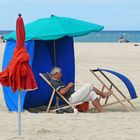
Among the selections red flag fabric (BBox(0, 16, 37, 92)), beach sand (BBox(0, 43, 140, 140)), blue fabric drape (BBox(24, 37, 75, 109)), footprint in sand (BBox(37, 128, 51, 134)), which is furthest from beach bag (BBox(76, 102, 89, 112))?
red flag fabric (BBox(0, 16, 37, 92))

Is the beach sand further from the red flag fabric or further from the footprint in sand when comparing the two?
the red flag fabric

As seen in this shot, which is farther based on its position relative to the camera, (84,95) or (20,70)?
(84,95)

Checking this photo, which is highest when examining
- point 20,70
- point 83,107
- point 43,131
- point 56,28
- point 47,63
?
point 56,28

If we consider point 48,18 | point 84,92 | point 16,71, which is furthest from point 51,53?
point 16,71

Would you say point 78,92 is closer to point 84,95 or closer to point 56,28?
point 84,95

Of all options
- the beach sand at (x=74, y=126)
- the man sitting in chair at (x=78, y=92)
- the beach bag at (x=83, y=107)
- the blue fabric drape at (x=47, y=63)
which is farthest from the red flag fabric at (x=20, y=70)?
the blue fabric drape at (x=47, y=63)

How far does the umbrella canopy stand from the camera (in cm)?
902

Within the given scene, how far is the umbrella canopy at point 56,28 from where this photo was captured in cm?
902

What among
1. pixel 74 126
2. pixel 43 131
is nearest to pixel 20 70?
pixel 43 131

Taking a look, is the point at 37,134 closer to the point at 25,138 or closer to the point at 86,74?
the point at 25,138

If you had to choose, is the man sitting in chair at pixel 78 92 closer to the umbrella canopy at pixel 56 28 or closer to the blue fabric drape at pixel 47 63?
the blue fabric drape at pixel 47 63

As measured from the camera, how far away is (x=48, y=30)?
9.23 metres

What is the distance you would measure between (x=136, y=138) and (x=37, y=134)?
134 cm

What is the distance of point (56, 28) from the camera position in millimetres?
9250
